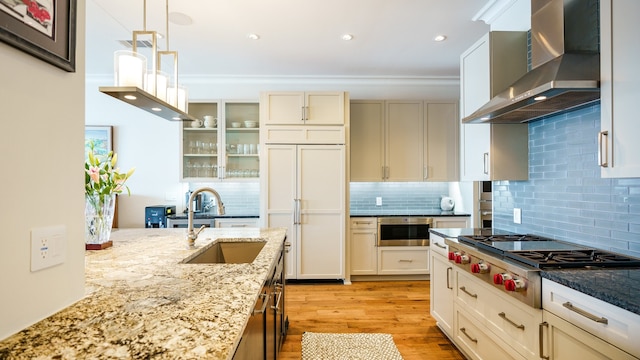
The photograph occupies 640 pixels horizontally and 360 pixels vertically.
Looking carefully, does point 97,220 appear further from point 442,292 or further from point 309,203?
point 442,292

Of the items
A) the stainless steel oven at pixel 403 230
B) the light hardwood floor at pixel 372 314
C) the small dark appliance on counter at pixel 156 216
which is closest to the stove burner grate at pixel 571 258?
the light hardwood floor at pixel 372 314

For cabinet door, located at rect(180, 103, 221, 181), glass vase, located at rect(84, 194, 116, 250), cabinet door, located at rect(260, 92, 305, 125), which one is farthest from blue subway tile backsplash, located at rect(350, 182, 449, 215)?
glass vase, located at rect(84, 194, 116, 250)

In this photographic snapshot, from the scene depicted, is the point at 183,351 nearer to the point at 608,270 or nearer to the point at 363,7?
the point at 608,270

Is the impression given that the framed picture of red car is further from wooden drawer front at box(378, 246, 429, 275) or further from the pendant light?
wooden drawer front at box(378, 246, 429, 275)

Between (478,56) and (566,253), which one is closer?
(566,253)

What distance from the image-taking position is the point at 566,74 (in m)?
1.60

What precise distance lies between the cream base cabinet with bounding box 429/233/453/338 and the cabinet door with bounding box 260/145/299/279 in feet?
5.69

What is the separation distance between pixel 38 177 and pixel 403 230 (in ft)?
12.1

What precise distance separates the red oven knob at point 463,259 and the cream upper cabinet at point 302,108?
2268mm

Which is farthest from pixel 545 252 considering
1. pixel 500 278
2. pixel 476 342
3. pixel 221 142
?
pixel 221 142

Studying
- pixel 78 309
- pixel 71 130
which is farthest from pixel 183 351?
pixel 71 130

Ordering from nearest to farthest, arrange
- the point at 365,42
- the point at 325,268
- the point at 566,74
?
the point at 566,74 → the point at 365,42 → the point at 325,268

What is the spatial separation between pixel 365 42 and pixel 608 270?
2.83m

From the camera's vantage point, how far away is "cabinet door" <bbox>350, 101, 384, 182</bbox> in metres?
4.23
